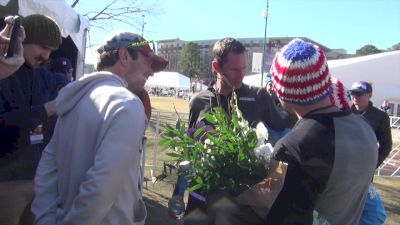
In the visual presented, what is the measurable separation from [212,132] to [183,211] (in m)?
0.61

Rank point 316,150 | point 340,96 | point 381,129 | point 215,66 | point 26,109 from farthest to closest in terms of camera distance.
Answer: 1. point 381,129
2. point 215,66
3. point 26,109
4. point 340,96
5. point 316,150

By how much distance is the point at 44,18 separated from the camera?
2.60 metres

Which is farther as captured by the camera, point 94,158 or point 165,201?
point 165,201

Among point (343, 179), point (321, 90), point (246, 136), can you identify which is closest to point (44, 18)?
point (246, 136)

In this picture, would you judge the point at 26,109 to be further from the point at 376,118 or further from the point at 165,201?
the point at 165,201

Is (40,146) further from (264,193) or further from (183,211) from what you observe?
(264,193)

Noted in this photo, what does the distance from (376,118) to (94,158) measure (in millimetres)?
3742

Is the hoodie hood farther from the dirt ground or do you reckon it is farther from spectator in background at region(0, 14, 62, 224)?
the dirt ground

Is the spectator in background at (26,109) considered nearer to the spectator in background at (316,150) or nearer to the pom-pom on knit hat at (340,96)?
the spectator in background at (316,150)

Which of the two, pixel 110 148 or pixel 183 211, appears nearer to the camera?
pixel 110 148

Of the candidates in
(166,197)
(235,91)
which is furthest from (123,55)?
(166,197)

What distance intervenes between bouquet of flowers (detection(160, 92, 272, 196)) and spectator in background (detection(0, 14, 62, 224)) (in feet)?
3.30

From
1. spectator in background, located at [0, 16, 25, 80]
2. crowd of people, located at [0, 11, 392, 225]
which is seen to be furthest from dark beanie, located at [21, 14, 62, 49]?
crowd of people, located at [0, 11, 392, 225]

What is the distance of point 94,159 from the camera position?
1565mm
